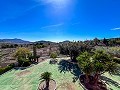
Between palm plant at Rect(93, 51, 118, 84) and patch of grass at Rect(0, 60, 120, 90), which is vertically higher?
palm plant at Rect(93, 51, 118, 84)

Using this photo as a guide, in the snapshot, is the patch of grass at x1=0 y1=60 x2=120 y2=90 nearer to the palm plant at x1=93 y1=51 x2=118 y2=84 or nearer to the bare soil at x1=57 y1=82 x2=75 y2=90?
the bare soil at x1=57 y1=82 x2=75 y2=90

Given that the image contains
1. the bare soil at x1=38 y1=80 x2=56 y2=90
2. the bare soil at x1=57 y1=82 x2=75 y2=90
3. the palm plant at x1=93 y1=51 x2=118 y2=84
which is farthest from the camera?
the palm plant at x1=93 y1=51 x2=118 y2=84

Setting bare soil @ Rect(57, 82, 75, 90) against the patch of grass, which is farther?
the patch of grass

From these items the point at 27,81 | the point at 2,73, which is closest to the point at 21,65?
the point at 2,73

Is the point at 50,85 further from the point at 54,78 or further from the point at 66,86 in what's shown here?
the point at 54,78

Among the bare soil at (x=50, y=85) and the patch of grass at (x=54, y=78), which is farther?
the patch of grass at (x=54, y=78)

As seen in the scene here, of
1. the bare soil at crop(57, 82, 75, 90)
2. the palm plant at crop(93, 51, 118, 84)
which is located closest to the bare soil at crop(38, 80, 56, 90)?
the bare soil at crop(57, 82, 75, 90)

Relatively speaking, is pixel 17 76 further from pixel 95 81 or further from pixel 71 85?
pixel 95 81

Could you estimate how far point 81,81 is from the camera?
35.7 metres

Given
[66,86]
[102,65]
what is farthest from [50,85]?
[102,65]

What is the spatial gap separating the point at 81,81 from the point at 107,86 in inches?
215

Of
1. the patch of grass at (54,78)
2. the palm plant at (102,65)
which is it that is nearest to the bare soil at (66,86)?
the patch of grass at (54,78)

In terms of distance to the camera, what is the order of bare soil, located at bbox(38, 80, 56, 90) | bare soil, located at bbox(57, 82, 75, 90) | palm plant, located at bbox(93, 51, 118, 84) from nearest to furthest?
bare soil, located at bbox(57, 82, 75, 90)
bare soil, located at bbox(38, 80, 56, 90)
palm plant, located at bbox(93, 51, 118, 84)

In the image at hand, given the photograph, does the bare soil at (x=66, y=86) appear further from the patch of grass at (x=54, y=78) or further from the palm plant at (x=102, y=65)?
the palm plant at (x=102, y=65)
